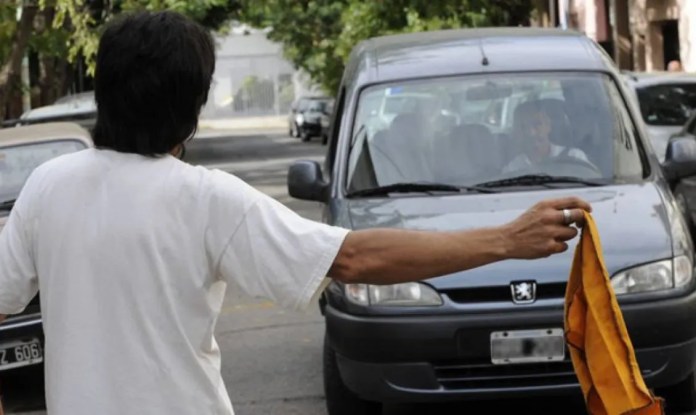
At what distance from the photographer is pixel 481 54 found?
8352 mm

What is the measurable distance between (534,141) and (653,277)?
50.0 inches

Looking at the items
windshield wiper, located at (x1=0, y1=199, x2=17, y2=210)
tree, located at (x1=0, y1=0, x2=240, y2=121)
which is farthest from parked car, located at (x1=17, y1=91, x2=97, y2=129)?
windshield wiper, located at (x1=0, y1=199, x2=17, y2=210)

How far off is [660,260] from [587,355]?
11.4 feet

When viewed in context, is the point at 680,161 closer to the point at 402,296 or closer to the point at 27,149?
the point at 402,296

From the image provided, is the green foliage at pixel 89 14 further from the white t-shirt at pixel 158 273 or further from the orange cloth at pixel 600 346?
the white t-shirt at pixel 158 273

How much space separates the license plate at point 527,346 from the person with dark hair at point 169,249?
369 centimetres

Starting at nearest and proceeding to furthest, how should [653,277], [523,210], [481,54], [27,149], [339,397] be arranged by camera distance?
[653,277], [523,210], [339,397], [481,54], [27,149]

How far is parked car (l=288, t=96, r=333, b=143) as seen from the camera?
174ft

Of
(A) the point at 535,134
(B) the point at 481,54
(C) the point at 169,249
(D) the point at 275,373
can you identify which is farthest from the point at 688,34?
(C) the point at 169,249

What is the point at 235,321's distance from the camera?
11578 mm

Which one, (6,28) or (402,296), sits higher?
(402,296)

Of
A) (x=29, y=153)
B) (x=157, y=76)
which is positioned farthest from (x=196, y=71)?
(x=29, y=153)

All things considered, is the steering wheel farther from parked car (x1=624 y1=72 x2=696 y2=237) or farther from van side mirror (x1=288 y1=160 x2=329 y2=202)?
parked car (x1=624 y1=72 x2=696 y2=237)

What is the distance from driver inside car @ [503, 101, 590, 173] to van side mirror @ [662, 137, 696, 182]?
48cm
